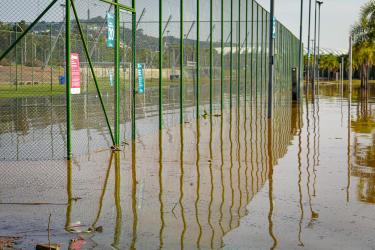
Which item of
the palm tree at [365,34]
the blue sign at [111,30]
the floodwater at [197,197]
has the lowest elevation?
the floodwater at [197,197]

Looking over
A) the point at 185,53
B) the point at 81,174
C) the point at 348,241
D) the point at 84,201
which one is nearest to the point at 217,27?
the point at 185,53

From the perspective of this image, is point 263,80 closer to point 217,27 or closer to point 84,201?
point 217,27

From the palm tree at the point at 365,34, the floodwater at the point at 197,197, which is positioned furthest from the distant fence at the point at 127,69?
the palm tree at the point at 365,34

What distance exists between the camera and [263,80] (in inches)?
1346

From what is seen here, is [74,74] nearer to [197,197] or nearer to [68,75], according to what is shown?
[68,75]

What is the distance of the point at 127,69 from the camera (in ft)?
71.1

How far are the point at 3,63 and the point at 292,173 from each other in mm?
21321

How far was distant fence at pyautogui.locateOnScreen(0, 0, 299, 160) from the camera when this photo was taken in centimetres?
Result: 1214

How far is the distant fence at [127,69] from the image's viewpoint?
12.1m

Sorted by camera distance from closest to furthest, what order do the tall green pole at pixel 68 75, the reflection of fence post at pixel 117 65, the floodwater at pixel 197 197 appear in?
the floodwater at pixel 197 197 < the tall green pole at pixel 68 75 < the reflection of fence post at pixel 117 65

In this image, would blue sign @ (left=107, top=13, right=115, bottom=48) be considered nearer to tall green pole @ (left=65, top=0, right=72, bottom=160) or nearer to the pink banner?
the pink banner

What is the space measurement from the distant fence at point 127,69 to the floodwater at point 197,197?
53.8 inches

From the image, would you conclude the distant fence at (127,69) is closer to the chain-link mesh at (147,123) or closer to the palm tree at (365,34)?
the chain-link mesh at (147,123)

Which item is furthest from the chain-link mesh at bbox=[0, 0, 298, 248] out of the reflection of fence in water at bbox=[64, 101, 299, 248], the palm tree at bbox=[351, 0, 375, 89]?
the palm tree at bbox=[351, 0, 375, 89]
